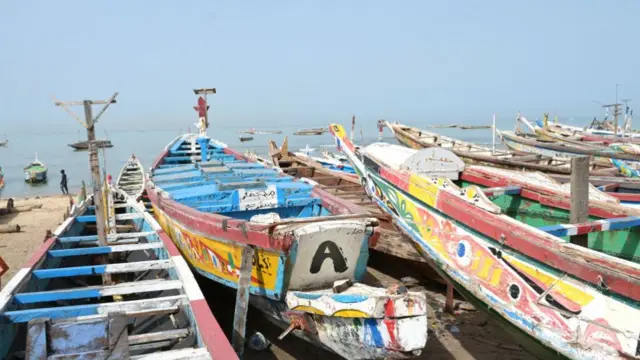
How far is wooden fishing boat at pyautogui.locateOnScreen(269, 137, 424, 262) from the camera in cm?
818

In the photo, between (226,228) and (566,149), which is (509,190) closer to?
(226,228)

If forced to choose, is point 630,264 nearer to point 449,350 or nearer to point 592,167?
point 449,350

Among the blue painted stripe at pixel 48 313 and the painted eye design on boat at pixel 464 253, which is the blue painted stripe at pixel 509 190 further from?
the blue painted stripe at pixel 48 313

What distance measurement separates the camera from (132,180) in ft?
56.5

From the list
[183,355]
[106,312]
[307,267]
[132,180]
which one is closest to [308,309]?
[307,267]

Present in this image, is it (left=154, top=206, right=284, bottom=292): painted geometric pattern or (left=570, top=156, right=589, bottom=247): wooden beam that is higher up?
(left=570, top=156, right=589, bottom=247): wooden beam

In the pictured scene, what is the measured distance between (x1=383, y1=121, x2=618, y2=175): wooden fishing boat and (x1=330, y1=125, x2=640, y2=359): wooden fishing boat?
4.71 metres

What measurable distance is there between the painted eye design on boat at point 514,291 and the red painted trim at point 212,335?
289 centimetres

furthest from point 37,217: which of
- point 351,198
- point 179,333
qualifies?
point 179,333

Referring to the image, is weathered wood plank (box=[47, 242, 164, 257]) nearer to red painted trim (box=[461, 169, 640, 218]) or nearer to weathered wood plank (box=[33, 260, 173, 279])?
weathered wood plank (box=[33, 260, 173, 279])

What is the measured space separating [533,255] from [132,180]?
15396 mm

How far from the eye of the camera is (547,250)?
14.6 feet

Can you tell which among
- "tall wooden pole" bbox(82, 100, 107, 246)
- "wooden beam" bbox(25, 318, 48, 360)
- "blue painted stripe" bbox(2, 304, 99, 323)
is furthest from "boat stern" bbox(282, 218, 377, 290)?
"tall wooden pole" bbox(82, 100, 107, 246)

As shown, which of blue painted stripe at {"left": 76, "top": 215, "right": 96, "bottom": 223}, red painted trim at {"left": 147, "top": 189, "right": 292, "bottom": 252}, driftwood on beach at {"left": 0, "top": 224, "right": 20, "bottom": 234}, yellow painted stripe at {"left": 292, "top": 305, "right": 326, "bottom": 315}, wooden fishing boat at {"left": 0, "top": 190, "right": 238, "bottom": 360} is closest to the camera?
wooden fishing boat at {"left": 0, "top": 190, "right": 238, "bottom": 360}
